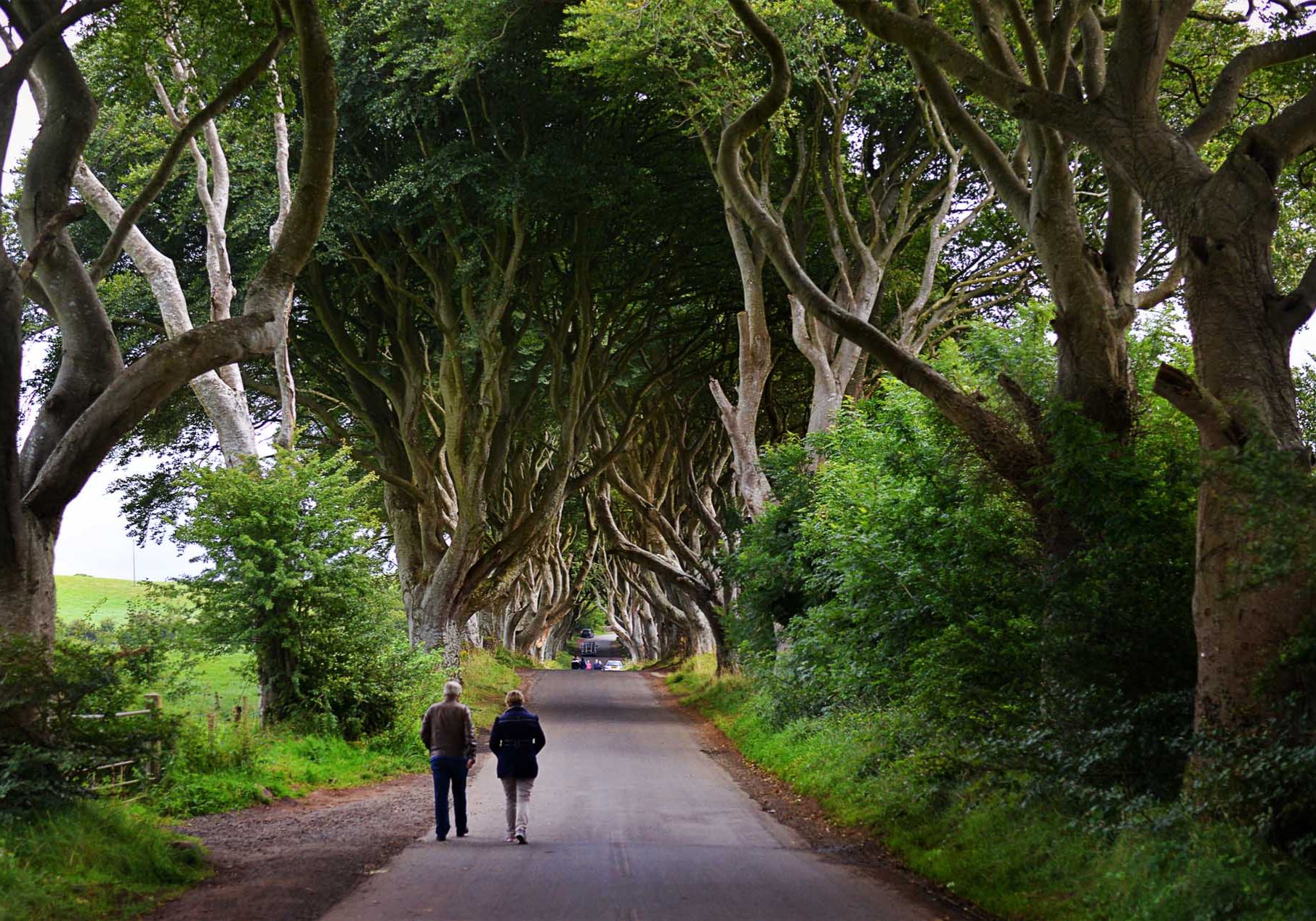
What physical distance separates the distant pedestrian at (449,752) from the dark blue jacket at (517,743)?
0.98 feet

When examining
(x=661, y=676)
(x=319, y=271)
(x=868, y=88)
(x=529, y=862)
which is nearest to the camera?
(x=529, y=862)

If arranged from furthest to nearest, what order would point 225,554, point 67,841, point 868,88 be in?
point 868,88 → point 225,554 → point 67,841

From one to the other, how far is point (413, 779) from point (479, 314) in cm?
965

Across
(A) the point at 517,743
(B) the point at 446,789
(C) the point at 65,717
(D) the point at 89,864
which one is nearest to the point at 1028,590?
(A) the point at 517,743

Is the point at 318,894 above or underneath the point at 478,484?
underneath

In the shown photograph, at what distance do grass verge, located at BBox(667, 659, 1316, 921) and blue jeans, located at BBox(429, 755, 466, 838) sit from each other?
13.4ft

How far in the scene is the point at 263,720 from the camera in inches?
685

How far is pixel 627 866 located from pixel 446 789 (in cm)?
243

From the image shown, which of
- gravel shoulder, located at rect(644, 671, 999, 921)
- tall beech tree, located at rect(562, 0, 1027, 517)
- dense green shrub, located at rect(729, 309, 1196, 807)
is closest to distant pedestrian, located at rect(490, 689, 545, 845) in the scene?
gravel shoulder, located at rect(644, 671, 999, 921)

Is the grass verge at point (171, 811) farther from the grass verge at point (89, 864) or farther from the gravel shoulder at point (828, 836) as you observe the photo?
the gravel shoulder at point (828, 836)

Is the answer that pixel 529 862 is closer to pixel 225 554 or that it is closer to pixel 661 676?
pixel 225 554

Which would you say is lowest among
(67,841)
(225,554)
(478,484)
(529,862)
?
(529,862)

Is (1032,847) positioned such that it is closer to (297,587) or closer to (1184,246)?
(1184,246)

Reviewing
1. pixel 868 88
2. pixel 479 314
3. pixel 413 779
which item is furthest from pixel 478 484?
pixel 868 88
